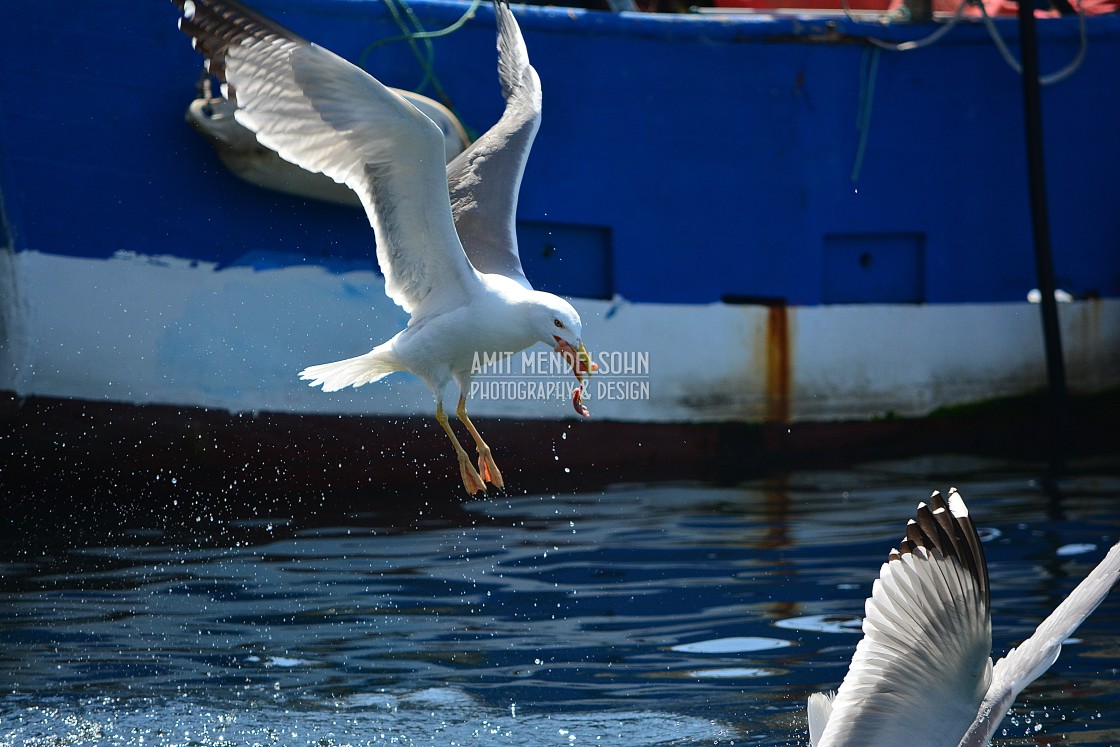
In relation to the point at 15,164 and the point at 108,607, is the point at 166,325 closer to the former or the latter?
the point at 15,164

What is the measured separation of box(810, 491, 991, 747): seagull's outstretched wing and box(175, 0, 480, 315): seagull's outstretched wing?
102 inches

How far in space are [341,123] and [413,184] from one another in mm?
377

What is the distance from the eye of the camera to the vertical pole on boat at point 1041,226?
9.33 metres

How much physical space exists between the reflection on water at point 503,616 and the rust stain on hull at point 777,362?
117 centimetres

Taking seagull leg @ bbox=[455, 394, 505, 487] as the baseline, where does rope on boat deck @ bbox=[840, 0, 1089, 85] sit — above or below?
above

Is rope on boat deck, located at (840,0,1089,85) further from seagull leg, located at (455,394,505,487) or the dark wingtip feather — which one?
the dark wingtip feather

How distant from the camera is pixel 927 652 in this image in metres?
3.33

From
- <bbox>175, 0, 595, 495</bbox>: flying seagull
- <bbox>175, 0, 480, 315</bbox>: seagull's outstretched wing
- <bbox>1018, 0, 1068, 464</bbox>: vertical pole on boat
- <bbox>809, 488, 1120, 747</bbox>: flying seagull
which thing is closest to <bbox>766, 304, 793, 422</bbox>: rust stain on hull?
<bbox>1018, 0, 1068, 464</bbox>: vertical pole on boat

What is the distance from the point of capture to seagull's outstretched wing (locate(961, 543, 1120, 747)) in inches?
133

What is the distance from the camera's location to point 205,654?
213 inches

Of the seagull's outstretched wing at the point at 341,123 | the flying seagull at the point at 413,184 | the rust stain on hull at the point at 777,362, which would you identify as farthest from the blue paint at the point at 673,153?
the seagull's outstretched wing at the point at 341,123

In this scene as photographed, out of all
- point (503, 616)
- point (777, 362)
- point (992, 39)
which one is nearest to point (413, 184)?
point (503, 616)

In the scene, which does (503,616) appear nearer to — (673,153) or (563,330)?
(563,330)

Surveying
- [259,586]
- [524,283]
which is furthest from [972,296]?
[259,586]
